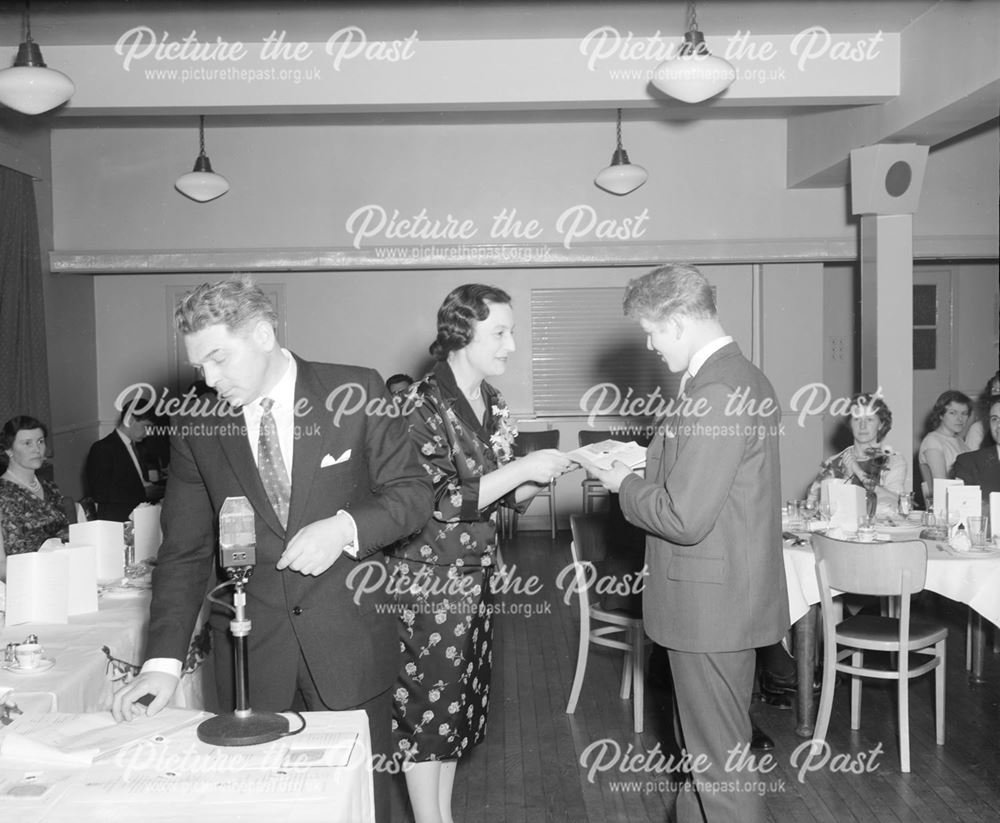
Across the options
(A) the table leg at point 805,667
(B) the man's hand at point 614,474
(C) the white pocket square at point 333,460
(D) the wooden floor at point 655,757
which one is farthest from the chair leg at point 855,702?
(C) the white pocket square at point 333,460

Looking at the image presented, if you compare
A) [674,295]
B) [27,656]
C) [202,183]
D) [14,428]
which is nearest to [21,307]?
[202,183]

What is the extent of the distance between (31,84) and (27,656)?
3.50 meters

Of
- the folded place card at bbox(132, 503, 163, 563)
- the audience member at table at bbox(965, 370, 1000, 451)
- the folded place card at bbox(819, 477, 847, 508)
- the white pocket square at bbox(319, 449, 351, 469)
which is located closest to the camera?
the white pocket square at bbox(319, 449, 351, 469)

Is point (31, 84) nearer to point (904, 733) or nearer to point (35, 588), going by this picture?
point (35, 588)

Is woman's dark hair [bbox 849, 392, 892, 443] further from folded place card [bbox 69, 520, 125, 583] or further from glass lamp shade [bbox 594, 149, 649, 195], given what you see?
folded place card [bbox 69, 520, 125, 583]

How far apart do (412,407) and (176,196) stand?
6979 mm

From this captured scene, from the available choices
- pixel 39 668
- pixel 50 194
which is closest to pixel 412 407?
pixel 39 668

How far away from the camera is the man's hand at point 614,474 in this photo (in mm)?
2989

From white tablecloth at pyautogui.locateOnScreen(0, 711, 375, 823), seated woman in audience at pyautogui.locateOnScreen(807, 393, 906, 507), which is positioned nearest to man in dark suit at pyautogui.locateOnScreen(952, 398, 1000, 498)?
seated woman in audience at pyautogui.locateOnScreen(807, 393, 906, 507)

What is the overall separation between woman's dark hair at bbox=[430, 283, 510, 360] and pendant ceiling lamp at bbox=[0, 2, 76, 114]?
3230 millimetres

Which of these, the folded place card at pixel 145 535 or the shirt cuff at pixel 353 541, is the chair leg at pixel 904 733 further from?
the folded place card at pixel 145 535

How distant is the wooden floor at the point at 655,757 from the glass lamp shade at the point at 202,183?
5037 mm

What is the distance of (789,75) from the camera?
6.61 meters

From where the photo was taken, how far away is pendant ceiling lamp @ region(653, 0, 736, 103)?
5117mm
